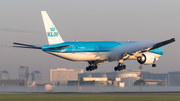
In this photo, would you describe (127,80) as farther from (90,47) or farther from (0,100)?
(0,100)

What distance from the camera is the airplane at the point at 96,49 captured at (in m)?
62.5

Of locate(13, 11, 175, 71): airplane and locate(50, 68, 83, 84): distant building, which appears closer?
locate(13, 11, 175, 71): airplane

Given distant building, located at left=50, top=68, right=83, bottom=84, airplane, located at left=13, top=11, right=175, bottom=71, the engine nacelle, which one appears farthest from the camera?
distant building, located at left=50, top=68, right=83, bottom=84

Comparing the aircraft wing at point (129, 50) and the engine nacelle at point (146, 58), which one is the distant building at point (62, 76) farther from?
the engine nacelle at point (146, 58)

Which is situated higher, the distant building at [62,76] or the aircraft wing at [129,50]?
the aircraft wing at [129,50]

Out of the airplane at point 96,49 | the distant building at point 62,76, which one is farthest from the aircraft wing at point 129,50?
the distant building at point 62,76

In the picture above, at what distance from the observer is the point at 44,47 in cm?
6103

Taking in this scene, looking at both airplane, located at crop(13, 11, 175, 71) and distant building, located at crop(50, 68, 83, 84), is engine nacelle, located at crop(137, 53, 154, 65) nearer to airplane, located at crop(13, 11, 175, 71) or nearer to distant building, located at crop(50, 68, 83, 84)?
airplane, located at crop(13, 11, 175, 71)

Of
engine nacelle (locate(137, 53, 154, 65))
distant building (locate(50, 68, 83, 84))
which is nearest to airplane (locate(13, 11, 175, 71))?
engine nacelle (locate(137, 53, 154, 65))

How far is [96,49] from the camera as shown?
65.5 metres

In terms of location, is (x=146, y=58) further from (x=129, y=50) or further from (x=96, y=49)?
(x=96, y=49)

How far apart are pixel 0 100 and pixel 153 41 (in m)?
32.2

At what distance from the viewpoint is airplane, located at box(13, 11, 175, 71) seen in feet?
205

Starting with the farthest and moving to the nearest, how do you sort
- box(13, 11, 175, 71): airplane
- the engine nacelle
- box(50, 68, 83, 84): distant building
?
box(50, 68, 83, 84): distant building < the engine nacelle < box(13, 11, 175, 71): airplane
